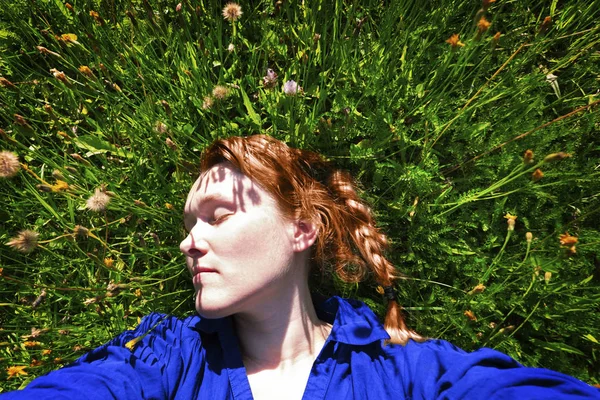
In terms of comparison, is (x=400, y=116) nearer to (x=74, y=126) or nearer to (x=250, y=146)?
(x=250, y=146)

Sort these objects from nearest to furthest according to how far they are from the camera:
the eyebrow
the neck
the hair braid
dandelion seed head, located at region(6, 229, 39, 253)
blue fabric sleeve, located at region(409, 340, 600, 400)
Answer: blue fabric sleeve, located at region(409, 340, 600, 400)
dandelion seed head, located at region(6, 229, 39, 253)
the eyebrow
the neck
the hair braid

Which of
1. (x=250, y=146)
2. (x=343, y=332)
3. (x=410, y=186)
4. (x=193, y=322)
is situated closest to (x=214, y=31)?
(x=250, y=146)

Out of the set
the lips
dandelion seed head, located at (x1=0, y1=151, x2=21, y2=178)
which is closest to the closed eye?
the lips

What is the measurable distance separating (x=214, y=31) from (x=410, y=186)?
117 centimetres

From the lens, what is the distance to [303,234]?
5.92ft

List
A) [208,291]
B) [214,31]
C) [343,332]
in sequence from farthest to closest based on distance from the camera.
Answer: [214,31] → [343,332] → [208,291]

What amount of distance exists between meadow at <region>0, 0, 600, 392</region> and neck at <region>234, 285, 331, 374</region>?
382 mm

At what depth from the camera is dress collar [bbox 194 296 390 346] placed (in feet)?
5.88

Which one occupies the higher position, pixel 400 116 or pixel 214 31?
pixel 214 31

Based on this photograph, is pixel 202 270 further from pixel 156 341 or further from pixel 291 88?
pixel 291 88

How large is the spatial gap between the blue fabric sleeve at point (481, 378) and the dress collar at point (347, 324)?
17 centimetres

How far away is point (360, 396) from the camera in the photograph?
1.68 metres

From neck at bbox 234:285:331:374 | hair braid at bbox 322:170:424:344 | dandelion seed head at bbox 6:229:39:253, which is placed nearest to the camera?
dandelion seed head at bbox 6:229:39:253

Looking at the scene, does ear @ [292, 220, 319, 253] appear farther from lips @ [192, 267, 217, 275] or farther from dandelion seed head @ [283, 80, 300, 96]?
dandelion seed head @ [283, 80, 300, 96]
